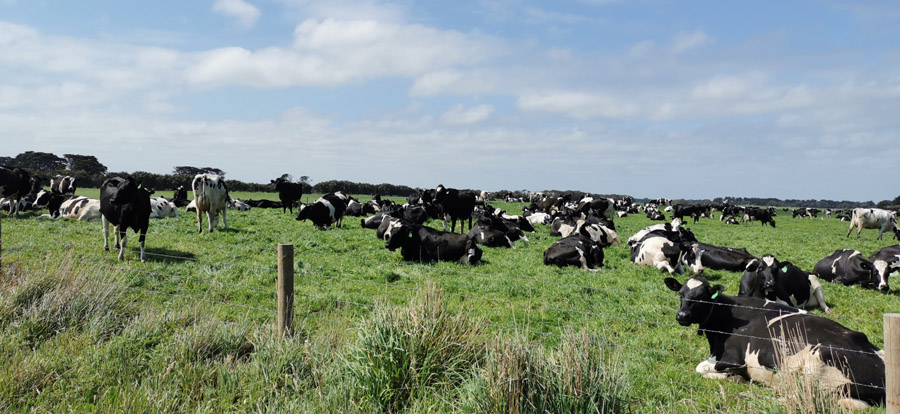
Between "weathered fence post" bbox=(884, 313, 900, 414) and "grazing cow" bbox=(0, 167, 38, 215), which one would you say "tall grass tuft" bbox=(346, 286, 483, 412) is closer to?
"weathered fence post" bbox=(884, 313, 900, 414)

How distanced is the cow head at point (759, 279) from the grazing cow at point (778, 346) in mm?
3161

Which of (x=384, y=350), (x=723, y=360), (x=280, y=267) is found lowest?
(x=723, y=360)

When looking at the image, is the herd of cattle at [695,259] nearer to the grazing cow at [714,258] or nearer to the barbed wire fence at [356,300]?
the grazing cow at [714,258]

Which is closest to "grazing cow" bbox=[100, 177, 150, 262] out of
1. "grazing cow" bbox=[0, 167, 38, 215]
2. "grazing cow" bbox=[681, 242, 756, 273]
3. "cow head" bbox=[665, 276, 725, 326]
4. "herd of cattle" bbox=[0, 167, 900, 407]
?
"herd of cattle" bbox=[0, 167, 900, 407]

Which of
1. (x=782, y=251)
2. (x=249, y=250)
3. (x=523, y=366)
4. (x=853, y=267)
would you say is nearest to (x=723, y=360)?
(x=523, y=366)

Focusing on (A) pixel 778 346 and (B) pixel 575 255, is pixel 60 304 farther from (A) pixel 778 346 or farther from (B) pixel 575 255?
(B) pixel 575 255

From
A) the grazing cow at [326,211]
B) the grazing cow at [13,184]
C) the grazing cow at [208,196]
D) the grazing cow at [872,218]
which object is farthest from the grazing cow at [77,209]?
the grazing cow at [872,218]

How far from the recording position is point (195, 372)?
4891 millimetres

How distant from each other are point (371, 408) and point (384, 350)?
56 centimetres

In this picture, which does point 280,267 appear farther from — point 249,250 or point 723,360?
point 249,250

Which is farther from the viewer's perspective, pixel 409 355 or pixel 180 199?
pixel 180 199

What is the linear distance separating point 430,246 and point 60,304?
8.11 m

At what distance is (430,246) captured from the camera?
13.0 meters

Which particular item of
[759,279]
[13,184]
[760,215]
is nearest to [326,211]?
[13,184]
